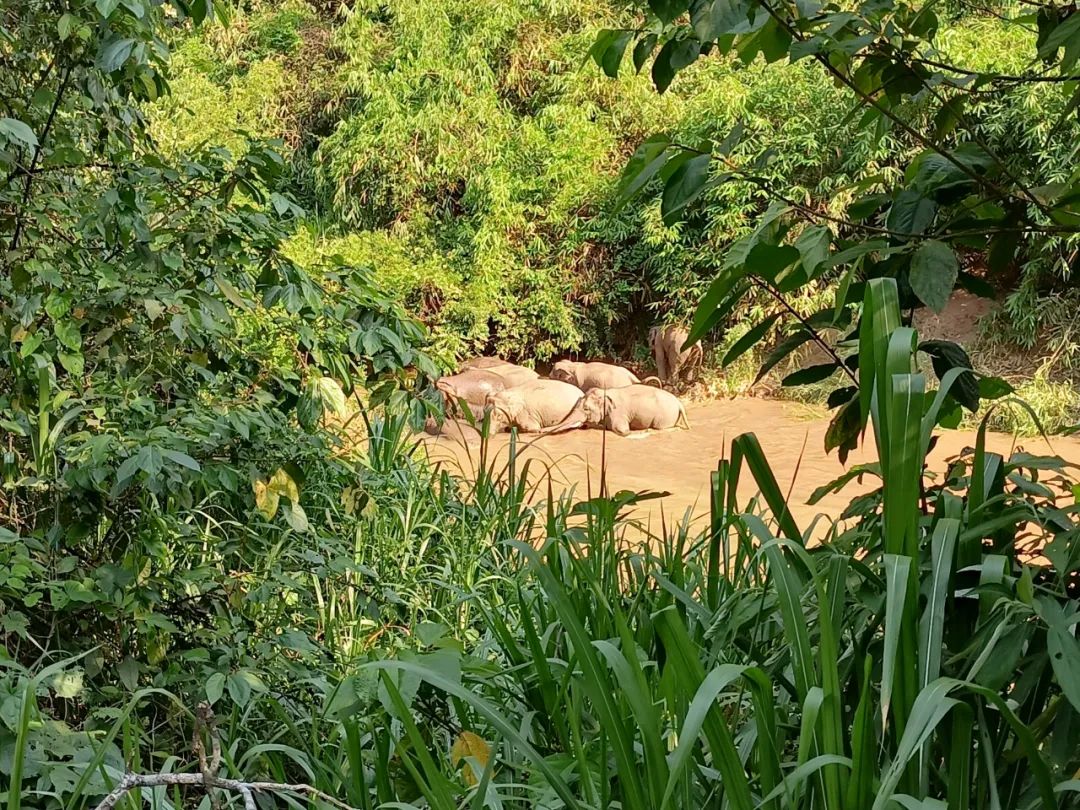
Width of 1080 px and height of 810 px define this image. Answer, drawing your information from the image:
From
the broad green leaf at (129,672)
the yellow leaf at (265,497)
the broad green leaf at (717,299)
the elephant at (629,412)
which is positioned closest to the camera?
the broad green leaf at (717,299)

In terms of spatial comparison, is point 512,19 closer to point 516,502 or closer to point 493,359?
point 493,359

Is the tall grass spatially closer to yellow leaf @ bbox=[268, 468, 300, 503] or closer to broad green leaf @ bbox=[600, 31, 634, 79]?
broad green leaf @ bbox=[600, 31, 634, 79]

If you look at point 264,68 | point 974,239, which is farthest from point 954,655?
point 264,68

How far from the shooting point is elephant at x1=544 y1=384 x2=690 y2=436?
26.0 feet

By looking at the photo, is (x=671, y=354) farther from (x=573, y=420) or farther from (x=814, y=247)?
(x=814, y=247)

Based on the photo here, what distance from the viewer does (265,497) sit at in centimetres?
192

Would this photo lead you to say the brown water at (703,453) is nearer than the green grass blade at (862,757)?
No

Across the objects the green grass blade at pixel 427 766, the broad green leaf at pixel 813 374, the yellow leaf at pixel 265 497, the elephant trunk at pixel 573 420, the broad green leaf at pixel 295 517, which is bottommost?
the elephant trunk at pixel 573 420

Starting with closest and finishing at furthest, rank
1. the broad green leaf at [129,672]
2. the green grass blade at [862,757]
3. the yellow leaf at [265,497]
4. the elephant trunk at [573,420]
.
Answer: the green grass blade at [862,757], the broad green leaf at [129,672], the yellow leaf at [265,497], the elephant trunk at [573,420]

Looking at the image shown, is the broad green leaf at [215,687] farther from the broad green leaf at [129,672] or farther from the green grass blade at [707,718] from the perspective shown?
the green grass blade at [707,718]

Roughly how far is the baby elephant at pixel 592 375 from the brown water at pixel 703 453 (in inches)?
24.3

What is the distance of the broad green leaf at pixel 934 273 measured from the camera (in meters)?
1.01

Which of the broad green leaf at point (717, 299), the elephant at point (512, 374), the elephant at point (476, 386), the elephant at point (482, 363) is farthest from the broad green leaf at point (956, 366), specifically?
the elephant at point (482, 363)

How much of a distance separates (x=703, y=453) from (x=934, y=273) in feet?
21.2
